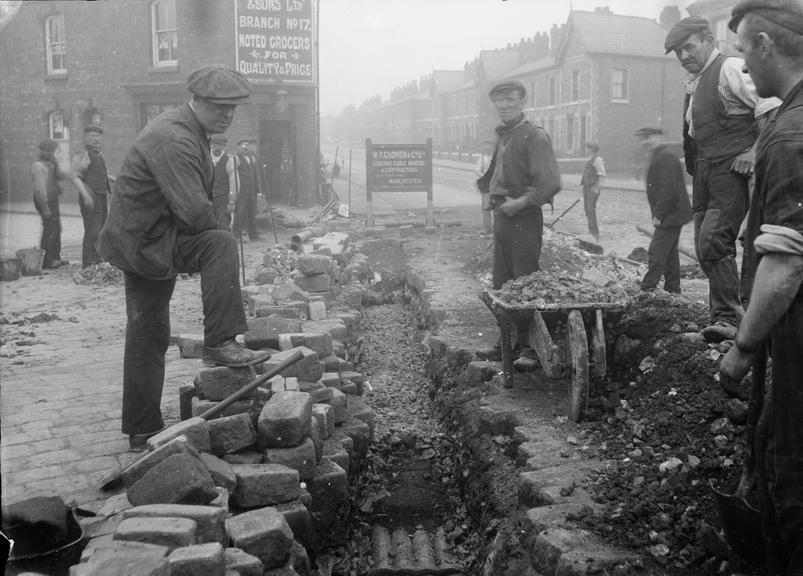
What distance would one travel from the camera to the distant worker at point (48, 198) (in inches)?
468

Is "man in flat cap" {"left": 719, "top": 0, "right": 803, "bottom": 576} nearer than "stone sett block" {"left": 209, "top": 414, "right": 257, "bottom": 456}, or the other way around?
"man in flat cap" {"left": 719, "top": 0, "right": 803, "bottom": 576}

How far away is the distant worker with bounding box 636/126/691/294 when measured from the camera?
8125 millimetres

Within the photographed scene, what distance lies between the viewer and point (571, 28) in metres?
39.9

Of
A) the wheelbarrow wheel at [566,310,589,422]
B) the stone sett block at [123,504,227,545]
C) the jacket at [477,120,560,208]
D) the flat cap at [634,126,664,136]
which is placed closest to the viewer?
the stone sett block at [123,504,227,545]

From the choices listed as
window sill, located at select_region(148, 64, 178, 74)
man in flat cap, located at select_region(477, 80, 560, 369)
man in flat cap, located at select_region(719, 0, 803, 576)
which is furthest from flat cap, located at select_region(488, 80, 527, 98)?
window sill, located at select_region(148, 64, 178, 74)

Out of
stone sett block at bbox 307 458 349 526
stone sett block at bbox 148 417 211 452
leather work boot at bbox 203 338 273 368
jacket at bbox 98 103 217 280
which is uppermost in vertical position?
jacket at bbox 98 103 217 280

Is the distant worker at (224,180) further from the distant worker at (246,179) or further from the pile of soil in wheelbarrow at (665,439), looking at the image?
the pile of soil in wheelbarrow at (665,439)

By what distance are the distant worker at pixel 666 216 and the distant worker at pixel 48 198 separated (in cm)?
883

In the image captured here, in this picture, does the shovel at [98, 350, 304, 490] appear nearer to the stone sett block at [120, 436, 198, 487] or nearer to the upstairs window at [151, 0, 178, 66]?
the stone sett block at [120, 436, 198, 487]

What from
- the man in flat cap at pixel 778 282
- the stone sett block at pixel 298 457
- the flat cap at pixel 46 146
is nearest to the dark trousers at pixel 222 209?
the flat cap at pixel 46 146

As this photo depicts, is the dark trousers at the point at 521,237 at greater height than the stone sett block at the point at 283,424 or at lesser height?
greater

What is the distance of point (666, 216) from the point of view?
8391 mm

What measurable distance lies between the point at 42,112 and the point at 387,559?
934 inches

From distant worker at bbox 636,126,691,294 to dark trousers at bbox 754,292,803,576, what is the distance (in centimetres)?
526
